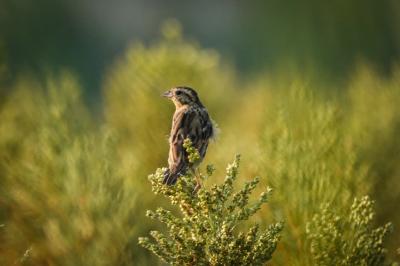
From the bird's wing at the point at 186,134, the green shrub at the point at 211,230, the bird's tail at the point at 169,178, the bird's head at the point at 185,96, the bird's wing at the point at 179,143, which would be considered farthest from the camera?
the bird's head at the point at 185,96

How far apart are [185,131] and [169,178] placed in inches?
26.9

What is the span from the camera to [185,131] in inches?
165

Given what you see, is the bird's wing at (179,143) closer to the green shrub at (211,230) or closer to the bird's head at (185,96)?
the bird's head at (185,96)

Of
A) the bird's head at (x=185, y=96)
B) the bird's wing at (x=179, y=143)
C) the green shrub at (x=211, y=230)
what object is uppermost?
the bird's head at (x=185, y=96)

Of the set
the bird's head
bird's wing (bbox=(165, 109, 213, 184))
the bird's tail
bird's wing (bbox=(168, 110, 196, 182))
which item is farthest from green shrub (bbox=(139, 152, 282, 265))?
the bird's head

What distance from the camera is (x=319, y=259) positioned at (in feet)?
12.1

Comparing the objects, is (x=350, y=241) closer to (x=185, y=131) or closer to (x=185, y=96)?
(x=185, y=131)

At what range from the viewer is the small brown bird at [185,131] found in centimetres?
376

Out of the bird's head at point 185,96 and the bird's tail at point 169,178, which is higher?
the bird's head at point 185,96

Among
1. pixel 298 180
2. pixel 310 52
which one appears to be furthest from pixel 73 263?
pixel 310 52

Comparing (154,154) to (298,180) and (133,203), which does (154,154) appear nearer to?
A: (133,203)

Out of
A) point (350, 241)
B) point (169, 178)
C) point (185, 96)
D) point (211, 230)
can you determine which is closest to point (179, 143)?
point (169, 178)

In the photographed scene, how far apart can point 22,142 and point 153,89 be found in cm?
226

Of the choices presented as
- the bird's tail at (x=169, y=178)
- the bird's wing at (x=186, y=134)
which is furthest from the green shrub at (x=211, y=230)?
the bird's wing at (x=186, y=134)
